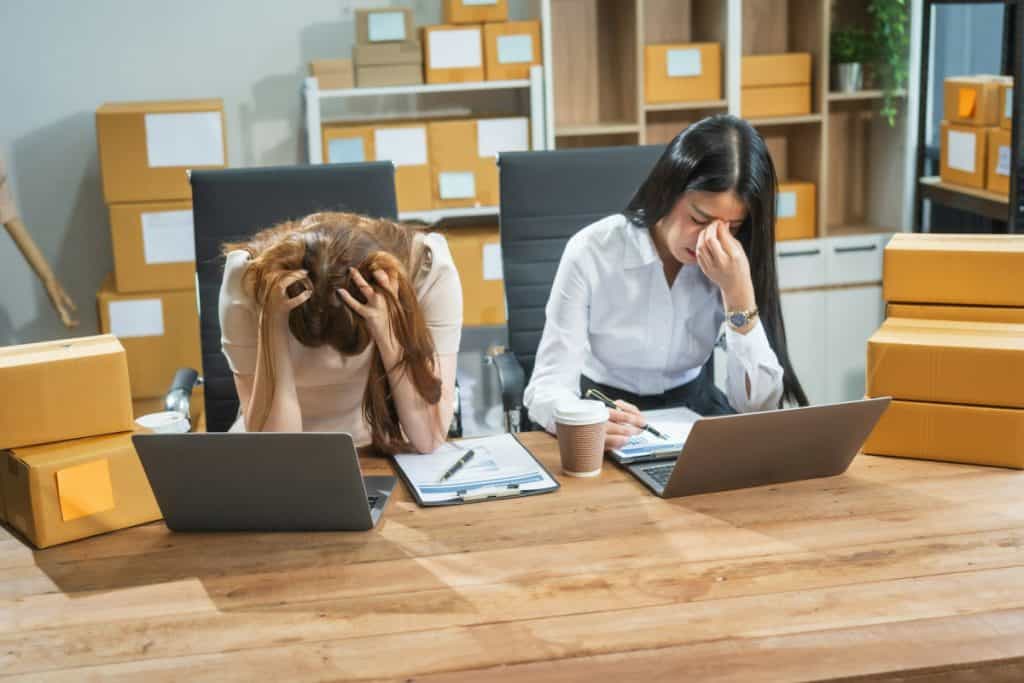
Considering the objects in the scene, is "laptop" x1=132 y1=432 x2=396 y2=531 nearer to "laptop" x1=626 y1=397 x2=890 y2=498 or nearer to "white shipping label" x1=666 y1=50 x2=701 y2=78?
"laptop" x1=626 y1=397 x2=890 y2=498

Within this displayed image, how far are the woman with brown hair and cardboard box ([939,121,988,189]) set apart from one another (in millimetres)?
1983

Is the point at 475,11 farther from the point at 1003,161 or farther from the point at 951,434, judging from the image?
the point at 951,434

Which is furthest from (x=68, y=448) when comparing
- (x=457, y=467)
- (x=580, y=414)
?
(x=580, y=414)

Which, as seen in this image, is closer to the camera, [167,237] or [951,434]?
[951,434]

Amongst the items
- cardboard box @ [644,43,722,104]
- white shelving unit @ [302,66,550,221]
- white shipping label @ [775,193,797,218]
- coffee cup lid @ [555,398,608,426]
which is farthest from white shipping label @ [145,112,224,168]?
coffee cup lid @ [555,398,608,426]

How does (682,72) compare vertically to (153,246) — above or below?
above

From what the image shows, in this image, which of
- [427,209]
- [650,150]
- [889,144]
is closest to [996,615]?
[650,150]

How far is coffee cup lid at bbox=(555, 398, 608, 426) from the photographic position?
5.45ft

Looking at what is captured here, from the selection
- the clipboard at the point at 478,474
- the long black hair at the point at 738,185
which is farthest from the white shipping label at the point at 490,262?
the clipboard at the point at 478,474

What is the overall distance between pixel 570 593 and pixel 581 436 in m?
0.38

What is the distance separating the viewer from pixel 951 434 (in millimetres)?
1724

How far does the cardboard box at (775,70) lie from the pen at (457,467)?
2.26m

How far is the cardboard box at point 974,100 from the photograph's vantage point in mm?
3160

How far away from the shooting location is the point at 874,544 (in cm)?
145
